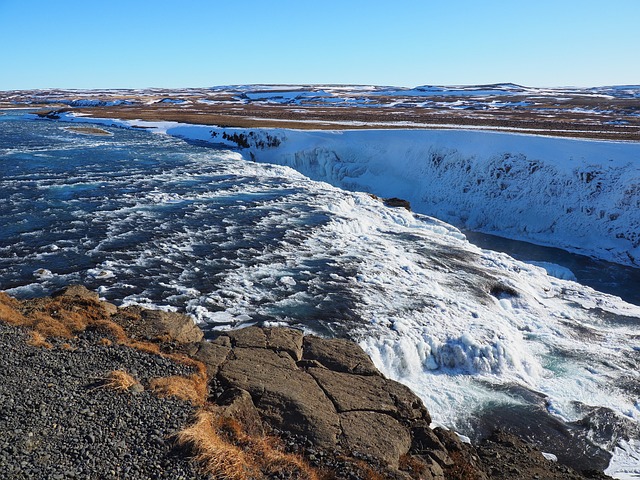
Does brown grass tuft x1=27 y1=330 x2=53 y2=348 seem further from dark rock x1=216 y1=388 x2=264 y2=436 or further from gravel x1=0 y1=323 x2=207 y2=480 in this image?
dark rock x1=216 y1=388 x2=264 y2=436

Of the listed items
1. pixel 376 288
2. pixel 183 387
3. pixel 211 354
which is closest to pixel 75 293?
pixel 211 354

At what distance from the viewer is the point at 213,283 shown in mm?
15945

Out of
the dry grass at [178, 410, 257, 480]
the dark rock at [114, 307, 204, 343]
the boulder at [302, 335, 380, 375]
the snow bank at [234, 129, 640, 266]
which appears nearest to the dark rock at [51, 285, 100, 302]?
the dark rock at [114, 307, 204, 343]

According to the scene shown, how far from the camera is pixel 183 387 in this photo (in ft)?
29.6

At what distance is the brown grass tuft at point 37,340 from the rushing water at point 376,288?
3862 millimetres

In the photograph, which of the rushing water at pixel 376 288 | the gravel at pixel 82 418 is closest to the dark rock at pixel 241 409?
the gravel at pixel 82 418

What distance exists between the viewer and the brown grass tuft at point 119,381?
8531mm

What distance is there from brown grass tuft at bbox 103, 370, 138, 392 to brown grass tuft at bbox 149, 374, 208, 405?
0.39m

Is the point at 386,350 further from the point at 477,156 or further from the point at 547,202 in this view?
the point at 477,156

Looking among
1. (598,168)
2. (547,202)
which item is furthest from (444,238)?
(598,168)

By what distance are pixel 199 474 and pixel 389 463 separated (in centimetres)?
321

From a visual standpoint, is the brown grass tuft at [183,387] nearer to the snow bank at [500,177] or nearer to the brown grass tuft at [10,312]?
the brown grass tuft at [10,312]

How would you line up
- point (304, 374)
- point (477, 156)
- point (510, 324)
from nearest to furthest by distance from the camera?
point (304, 374)
point (510, 324)
point (477, 156)

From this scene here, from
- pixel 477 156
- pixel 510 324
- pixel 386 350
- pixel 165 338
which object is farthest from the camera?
pixel 477 156
